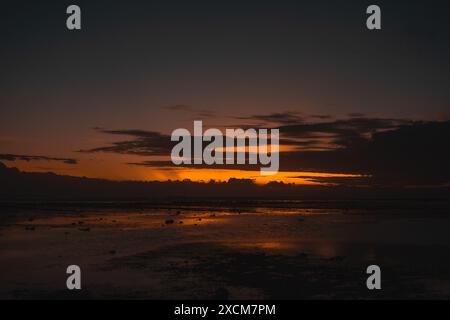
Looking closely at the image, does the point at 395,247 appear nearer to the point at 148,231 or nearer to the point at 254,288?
the point at 254,288

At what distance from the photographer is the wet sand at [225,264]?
1823 cm

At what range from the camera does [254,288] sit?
1877cm

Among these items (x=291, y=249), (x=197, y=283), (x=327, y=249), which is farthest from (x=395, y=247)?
(x=197, y=283)

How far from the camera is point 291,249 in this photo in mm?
29438

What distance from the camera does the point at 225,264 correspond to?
79.0ft

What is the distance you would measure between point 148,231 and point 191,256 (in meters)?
15.7

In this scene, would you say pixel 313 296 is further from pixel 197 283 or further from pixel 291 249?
pixel 291 249

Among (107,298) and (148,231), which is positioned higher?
(148,231)

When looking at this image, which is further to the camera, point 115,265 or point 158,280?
point 115,265

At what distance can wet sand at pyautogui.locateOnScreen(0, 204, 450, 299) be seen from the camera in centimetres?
1823
